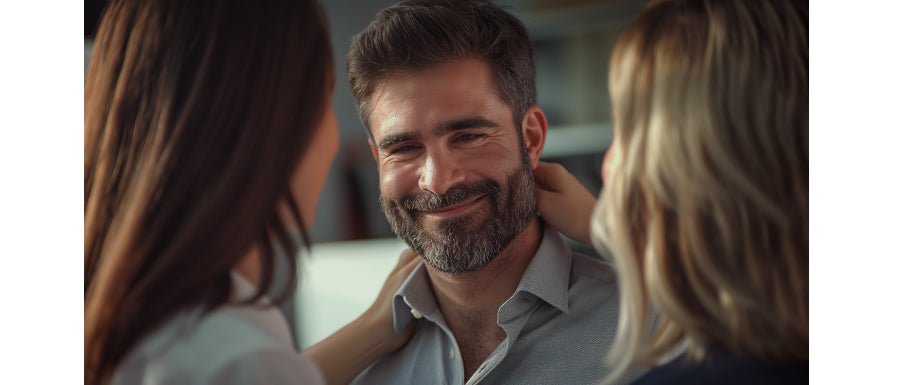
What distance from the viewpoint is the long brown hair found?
1199 mm

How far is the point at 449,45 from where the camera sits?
4.26 feet

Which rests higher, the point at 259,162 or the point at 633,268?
the point at 259,162

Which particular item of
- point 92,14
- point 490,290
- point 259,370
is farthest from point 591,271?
point 92,14

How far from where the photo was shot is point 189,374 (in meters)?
1.12

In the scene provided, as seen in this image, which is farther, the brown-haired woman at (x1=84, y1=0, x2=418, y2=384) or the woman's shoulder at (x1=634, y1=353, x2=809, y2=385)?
the brown-haired woman at (x1=84, y1=0, x2=418, y2=384)

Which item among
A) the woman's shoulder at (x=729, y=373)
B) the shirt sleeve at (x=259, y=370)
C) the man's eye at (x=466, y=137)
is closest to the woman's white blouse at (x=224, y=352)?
the shirt sleeve at (x=259, y=370)

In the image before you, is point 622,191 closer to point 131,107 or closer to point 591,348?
point 591,348

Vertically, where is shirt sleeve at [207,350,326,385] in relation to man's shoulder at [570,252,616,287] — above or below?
above

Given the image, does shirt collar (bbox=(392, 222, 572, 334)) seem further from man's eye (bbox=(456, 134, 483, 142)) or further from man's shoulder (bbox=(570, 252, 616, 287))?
man's eye (bbox=(456, 134, 483, 142))

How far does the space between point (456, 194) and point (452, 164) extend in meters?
0.06

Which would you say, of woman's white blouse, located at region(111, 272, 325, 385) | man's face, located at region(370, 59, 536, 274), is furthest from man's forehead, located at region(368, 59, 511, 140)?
woman's white blouse, located at region(111, 272, 325, 385)

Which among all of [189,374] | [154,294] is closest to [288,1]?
[154,294]

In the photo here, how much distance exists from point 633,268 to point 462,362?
476 millimetres

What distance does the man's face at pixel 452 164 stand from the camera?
1288mm
